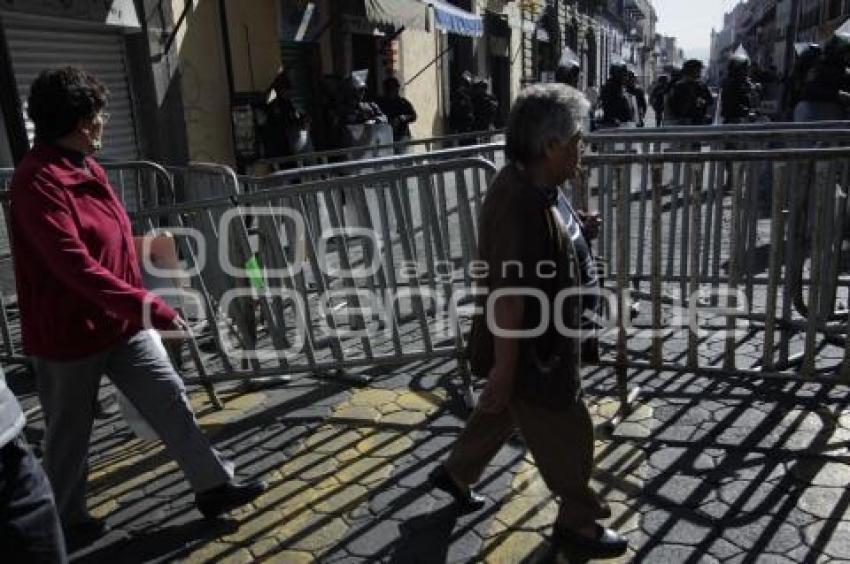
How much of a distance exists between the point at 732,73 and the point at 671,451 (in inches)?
334

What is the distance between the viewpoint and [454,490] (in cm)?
304

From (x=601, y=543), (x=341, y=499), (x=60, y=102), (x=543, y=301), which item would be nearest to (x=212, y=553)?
(x=341, y=499)

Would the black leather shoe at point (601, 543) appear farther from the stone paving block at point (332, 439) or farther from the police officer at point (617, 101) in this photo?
the police officer at point (617, 101)

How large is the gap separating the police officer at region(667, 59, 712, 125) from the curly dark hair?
963 centimetres

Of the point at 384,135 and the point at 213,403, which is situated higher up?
Result: the point at 384,135

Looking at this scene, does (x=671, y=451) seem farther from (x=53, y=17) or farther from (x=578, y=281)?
(x=53, y=17)

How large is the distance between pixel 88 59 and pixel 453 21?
813cm

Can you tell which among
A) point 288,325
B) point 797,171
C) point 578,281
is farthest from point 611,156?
point 288,325

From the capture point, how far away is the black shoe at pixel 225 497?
3133mm

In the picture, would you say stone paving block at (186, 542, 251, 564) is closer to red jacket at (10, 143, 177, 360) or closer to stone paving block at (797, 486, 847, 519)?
red jacket at (10, 143, 177, 360)

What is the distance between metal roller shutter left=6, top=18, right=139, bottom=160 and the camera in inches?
287

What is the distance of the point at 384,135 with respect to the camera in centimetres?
1089

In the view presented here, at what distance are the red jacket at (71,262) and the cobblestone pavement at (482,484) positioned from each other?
93 centimetres

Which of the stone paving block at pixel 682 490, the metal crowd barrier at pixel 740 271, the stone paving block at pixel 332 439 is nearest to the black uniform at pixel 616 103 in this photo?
the metal crowd barrier at pixel 740 271
